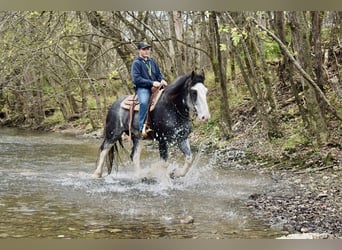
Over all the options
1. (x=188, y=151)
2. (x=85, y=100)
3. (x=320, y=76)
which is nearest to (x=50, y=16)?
(x=85, y=100)

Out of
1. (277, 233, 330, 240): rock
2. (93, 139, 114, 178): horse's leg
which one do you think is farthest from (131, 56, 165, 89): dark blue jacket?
(277, 233, 330, 240): rock

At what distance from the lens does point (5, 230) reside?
2656mm

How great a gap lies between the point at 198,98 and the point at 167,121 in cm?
34

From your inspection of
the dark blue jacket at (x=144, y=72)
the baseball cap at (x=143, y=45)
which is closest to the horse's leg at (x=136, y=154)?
the dark blue jacket at (x=144, y=72)

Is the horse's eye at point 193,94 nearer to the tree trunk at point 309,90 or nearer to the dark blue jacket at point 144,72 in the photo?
the dark blue jacket at point 144,72

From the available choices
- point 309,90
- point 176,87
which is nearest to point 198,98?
point 176,87

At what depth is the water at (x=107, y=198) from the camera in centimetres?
268

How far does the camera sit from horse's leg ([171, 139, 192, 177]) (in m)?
3.50

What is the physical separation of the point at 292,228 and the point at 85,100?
6.17 feet

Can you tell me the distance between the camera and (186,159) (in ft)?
11.6

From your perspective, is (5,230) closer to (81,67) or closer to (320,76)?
(81,67)

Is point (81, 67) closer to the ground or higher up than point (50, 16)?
closer to the ground

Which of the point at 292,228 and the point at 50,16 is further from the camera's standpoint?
the point at 50,16

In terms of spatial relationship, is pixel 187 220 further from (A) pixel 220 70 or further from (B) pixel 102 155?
(A) pixel 220 70
